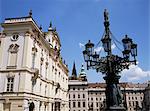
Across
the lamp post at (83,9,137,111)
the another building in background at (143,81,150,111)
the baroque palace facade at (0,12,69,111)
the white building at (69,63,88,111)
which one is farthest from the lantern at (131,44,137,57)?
the another building in background at (143,81,150,111)

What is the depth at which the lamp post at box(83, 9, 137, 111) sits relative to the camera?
13617 mm

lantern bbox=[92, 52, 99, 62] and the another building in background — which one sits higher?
lantern bbox=[92, 52, 99, 62]

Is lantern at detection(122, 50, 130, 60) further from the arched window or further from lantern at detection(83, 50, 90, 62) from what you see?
the arched window

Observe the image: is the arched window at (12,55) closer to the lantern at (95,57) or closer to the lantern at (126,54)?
the lantern at (95,57)

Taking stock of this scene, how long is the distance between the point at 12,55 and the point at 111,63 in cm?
1871

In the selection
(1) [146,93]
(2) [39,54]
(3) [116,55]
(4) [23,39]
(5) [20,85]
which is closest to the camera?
(3) [116,55]

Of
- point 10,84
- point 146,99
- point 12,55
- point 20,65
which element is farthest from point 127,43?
point 146,99

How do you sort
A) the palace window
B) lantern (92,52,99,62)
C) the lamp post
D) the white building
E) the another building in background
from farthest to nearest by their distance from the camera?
the another building in background, the white building, the palace window, lantern (92,52,99,62), the lamp post

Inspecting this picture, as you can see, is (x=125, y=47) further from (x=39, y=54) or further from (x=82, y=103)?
(x=82, y=103)

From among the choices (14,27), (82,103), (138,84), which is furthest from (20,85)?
(138,84)

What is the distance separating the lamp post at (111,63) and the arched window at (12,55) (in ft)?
A: 52.6

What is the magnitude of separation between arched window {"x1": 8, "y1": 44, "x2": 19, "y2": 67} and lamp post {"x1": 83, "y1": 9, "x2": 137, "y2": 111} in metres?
16.0

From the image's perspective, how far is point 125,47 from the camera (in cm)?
1521

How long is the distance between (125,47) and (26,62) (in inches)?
668
